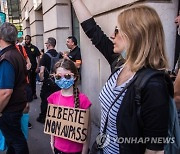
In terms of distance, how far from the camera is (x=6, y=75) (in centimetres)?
232

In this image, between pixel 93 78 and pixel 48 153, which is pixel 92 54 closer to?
pixel 93 78

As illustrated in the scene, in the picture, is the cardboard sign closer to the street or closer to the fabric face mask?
the fabric face mask

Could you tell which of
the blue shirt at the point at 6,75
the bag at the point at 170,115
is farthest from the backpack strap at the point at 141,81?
the blue shirt at the point at 6,75

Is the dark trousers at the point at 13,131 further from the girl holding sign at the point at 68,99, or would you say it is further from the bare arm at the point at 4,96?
the girl holding sign at the point at 68,99

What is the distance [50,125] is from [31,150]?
1866 millimetres

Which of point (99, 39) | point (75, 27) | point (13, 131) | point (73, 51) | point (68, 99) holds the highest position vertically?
point (75, 27)

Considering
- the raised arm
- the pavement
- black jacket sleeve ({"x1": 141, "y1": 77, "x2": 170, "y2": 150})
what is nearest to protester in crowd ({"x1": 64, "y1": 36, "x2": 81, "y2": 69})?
the pavement

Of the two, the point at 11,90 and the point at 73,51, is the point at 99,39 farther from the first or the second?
the point at 73,51

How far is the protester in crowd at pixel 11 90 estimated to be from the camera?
7.70 ft

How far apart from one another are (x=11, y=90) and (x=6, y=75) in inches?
6.7

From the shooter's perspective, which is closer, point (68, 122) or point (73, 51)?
point (68, 122)

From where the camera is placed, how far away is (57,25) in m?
6.77

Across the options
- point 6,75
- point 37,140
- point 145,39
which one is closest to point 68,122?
point 6,75

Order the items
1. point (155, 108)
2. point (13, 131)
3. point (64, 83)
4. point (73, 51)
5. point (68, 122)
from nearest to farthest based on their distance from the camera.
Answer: point (155, 108) → point (68, 122) → point (64, 83) → point (13, 131) → point (73, 51)
